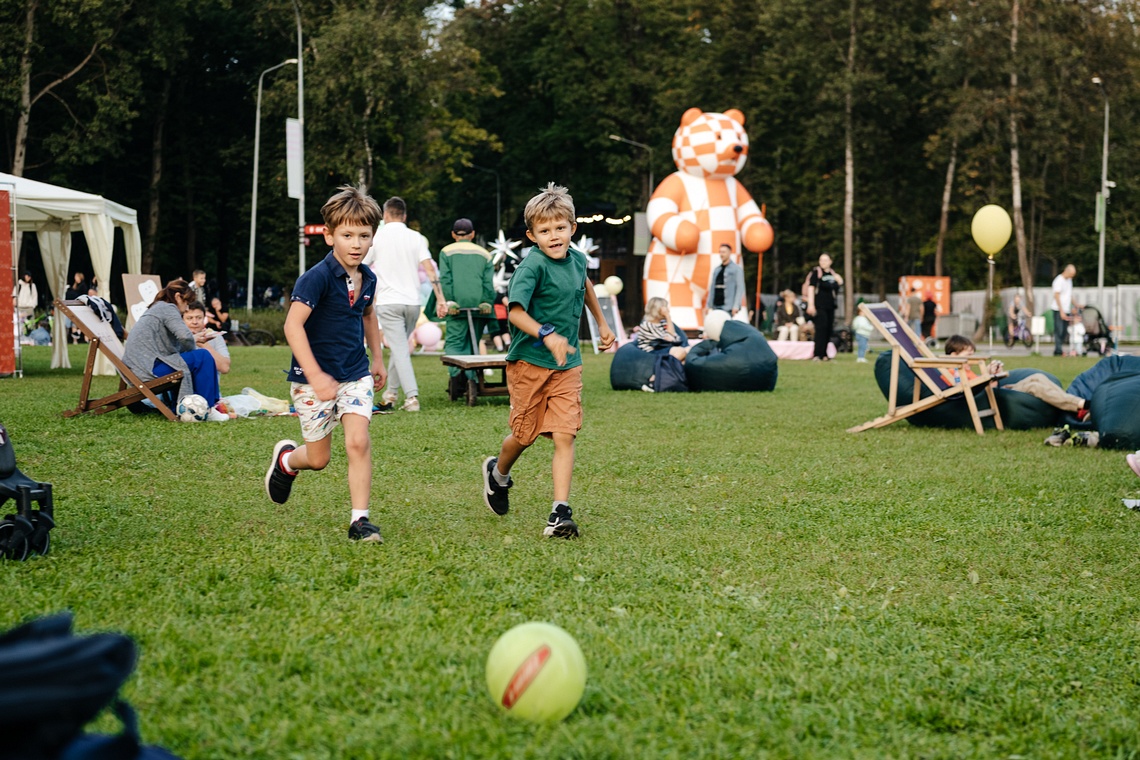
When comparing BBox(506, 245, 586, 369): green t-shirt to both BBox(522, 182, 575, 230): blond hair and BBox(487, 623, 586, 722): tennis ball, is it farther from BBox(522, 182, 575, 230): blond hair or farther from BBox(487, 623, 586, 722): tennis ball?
BBox(487, 623, 586, 722): tennis ball

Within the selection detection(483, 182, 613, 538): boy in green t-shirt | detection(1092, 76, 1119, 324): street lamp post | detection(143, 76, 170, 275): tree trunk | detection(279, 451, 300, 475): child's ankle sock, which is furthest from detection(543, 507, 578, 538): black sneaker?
detection(143, 76, 170, 275): tree trunk

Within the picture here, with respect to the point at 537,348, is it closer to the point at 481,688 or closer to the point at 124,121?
the point at 481,688

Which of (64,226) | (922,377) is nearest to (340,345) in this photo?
(922,377)

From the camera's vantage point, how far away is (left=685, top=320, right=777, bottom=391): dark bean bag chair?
1527 cm

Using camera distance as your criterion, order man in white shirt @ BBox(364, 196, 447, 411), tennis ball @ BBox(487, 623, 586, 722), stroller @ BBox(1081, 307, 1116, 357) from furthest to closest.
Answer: stroller @ BBox(1081, 307, 1116, 357) < man in white shirt @ BBox(364, 196, 447, 411) < tennis ball @ BBox(487, 623, 586, 722)

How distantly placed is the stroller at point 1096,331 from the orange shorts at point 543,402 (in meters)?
23.8

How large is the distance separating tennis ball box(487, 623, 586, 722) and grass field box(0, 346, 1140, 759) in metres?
0.06

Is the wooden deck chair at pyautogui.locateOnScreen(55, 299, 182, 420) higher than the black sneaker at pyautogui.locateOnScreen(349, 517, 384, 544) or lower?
higher

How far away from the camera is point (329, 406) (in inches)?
221

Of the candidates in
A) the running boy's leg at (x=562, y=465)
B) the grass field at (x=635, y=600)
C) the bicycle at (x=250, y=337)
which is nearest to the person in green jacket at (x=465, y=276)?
the grass field at (x=635, y=600)

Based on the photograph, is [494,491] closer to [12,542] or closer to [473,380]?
[12,542]

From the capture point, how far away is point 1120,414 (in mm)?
9336

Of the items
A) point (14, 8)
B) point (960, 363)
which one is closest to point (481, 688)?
point (960, 363)

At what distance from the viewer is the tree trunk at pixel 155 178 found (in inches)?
1559
